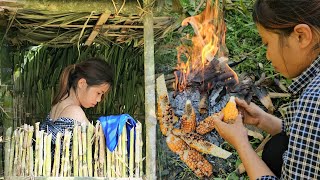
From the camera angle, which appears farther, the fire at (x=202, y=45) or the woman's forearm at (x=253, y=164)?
the fire at (x=202, y=45)

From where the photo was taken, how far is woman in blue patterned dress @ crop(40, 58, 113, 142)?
3.93 m

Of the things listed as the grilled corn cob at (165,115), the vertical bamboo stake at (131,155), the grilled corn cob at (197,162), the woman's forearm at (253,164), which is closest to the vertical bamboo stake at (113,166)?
the vertical bamboo stake at (131,155)

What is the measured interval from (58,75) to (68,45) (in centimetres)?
34

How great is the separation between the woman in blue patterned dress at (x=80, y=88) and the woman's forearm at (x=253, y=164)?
8.61ft

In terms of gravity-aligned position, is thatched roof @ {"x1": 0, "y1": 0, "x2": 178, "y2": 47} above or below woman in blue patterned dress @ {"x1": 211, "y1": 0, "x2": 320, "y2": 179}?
above

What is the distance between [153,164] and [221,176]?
1.79 metres

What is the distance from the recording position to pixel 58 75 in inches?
198

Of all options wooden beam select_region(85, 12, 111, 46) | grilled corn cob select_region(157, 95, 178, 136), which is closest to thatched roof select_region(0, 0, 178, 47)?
wooden beam select_region(85, 12, 111, 46)

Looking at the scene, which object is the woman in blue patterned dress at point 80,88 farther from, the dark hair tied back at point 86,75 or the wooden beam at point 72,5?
the wooden beam at point 72,5

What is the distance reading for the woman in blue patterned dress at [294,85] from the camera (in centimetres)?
111

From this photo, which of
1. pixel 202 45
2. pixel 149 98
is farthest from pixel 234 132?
pixel 202 45

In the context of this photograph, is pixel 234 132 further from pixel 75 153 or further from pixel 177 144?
pixel 177 144

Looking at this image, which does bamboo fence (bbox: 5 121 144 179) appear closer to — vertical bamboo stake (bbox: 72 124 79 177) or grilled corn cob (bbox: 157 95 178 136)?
vertical bamboo stake (bbox: 72 124 79 177)

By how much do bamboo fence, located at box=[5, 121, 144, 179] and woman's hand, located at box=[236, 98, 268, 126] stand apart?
149 cm
